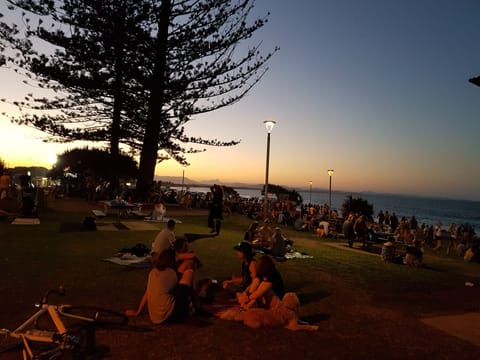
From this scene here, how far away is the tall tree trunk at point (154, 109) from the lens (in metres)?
21.8

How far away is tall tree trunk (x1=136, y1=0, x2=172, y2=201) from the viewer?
21781 mm

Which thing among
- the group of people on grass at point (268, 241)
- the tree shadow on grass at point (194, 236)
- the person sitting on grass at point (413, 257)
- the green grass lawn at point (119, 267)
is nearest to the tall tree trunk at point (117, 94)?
the green grass lawn at point (119, 267)

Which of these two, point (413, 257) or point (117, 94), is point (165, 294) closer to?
point (413, 257)

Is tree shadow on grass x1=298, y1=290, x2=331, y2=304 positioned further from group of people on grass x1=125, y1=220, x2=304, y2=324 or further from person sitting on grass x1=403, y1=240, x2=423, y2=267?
person sitting on grass x1=403, y1=240, x2=423, y2=267

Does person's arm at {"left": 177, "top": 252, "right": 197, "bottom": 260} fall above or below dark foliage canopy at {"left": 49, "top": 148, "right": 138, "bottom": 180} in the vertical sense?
below

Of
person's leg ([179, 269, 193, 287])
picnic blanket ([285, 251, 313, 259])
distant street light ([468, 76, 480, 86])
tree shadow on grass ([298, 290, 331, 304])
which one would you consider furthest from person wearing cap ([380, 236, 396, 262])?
person's leg ([179, 269, 193, 287])

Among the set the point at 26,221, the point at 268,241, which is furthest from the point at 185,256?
the point at 26,221

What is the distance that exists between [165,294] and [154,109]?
1834 centimetres

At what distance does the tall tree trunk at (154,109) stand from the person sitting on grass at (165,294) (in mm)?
17101

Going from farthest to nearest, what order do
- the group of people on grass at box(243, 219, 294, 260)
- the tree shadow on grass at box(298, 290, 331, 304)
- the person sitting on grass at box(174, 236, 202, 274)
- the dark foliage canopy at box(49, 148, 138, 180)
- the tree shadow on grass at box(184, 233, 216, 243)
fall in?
the dark foliage canopy at box(49, 148, 138, 180) → the tree shadow on grass at box(184, 233, 216, 243) → the group of people on grass at box(243, 219, 294, 260) → the tree shadow on grass at box(298, 290, 331, 304) → the person sitting on grass at box(174, 236, 202, 274)

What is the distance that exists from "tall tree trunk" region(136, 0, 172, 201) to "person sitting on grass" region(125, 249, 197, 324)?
17.1 m

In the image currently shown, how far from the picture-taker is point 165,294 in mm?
5180

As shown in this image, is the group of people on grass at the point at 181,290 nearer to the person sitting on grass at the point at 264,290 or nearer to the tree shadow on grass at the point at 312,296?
the person sitting on grass at the point at 264,290

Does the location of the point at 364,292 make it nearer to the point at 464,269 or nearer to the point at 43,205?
the point at 464,269
